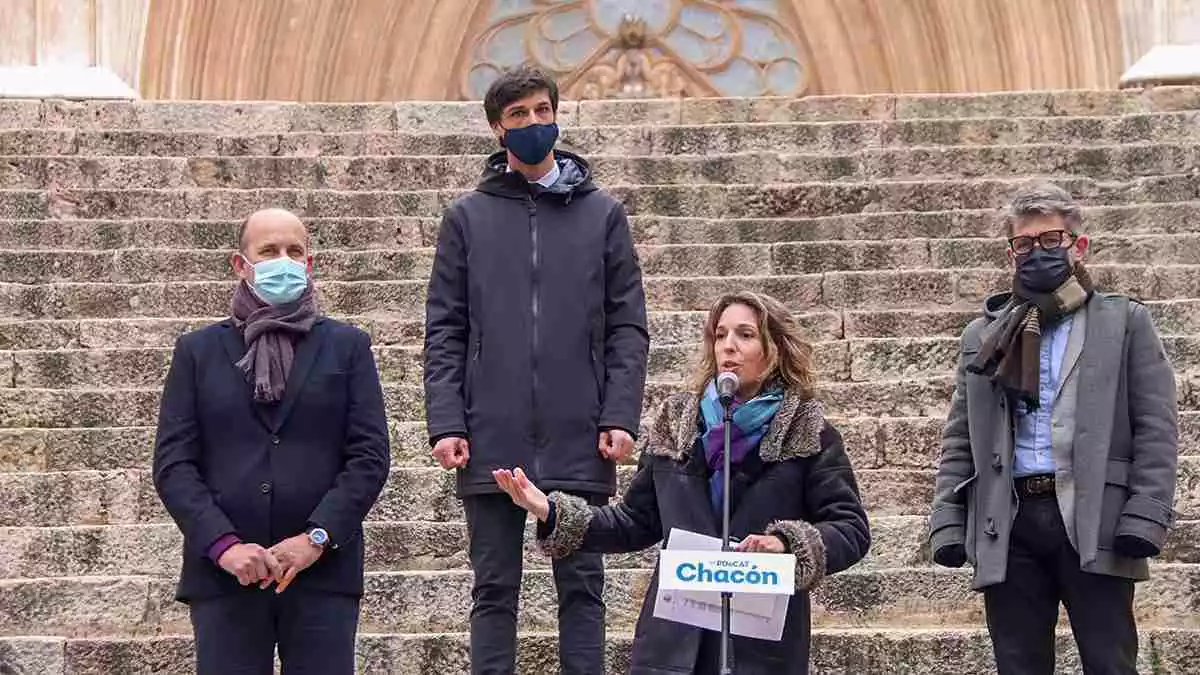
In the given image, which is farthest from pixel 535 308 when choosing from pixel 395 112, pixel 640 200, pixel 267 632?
pixel 395 112

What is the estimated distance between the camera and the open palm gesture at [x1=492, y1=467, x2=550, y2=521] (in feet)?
17.8

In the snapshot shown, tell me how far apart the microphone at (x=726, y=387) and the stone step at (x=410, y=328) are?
4.09m

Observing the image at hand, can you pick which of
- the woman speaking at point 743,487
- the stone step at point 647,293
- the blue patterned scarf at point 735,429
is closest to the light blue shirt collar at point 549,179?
the woman speaking at point 743,487

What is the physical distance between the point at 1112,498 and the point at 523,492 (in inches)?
57.9

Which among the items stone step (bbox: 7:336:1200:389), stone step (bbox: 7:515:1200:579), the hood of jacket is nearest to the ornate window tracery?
stone step (bbox: 7:336:1200:389)

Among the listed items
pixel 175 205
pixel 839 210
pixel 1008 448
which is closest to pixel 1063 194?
pixel 1008 448

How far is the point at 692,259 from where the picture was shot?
10.3m

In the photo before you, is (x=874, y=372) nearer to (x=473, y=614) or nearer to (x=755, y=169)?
A: (x=755, y=169)

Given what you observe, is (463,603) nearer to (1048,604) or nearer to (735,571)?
(1048,604)

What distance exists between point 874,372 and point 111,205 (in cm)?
382

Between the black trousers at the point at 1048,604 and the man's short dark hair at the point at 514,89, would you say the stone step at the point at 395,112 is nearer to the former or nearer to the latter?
the man's short dark hair at the point at 514,89

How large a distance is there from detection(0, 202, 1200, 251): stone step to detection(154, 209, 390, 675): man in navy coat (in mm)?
4465

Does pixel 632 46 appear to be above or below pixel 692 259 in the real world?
above

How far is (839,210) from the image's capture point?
1087cm
